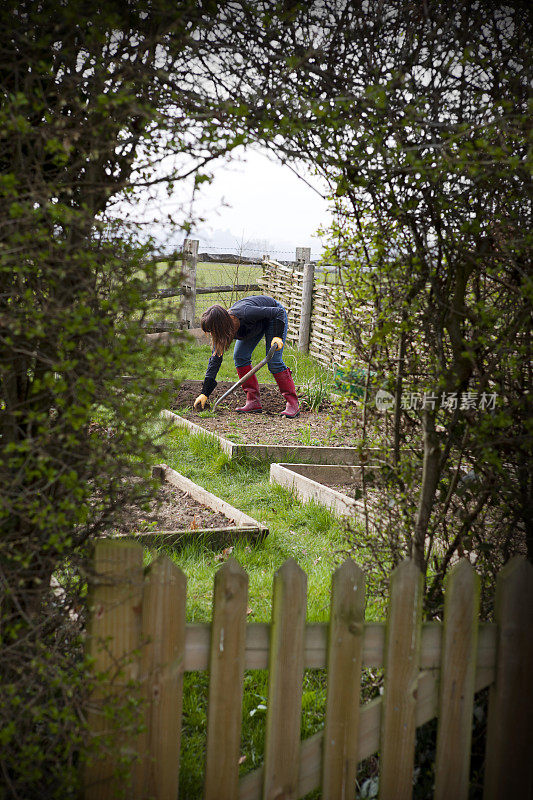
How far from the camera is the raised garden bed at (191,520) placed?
14.9 ft

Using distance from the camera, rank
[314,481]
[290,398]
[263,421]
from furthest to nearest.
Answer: [290,398], [263,421], [314,481]

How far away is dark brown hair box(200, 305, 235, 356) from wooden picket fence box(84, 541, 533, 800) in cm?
650

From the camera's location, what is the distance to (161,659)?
1.94 metres

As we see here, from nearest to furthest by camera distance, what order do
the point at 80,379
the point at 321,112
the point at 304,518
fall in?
the point at 80,379
the point at 321,112
the point at 304,518

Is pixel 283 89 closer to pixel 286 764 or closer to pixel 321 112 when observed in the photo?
pixel 321 112

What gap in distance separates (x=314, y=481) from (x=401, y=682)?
391 centimetres

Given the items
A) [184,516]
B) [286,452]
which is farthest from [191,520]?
[286,452]

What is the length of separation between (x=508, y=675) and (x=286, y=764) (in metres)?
0.70

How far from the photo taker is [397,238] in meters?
2.38

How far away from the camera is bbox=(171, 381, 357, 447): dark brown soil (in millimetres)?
7767

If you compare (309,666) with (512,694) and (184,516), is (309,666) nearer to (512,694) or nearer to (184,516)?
(512,694)

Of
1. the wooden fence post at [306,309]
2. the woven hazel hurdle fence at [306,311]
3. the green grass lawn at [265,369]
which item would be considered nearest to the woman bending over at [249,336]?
the green grass lawn at [265,369]

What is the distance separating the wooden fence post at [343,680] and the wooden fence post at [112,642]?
0.54 meters

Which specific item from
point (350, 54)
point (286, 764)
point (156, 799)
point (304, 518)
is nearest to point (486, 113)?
point (350, 54)
